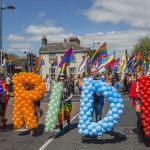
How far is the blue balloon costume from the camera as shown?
23.5 feet

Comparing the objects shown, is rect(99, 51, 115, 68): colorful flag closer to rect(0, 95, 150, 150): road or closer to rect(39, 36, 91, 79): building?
rect(0, 95, 150, 150): road

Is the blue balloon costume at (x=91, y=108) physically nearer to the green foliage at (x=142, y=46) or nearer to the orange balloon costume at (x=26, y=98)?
the orange balloon costume at (x=26, y=98)

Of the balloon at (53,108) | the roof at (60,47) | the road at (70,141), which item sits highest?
the roof at (60,47)

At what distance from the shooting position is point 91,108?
7426 mm

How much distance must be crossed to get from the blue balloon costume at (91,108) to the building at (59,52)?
45081mm

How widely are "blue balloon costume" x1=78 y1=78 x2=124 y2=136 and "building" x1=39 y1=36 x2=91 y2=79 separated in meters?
45.1

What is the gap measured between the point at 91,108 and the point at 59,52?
4932 centimetres

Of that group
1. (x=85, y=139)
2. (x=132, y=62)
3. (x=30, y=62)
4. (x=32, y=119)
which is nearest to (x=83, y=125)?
(x=85, y=139)

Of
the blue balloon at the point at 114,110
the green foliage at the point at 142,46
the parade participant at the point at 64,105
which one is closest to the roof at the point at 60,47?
the green foliage at the point at 142,46

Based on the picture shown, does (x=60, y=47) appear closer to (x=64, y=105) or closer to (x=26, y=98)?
(x=64, y=105)

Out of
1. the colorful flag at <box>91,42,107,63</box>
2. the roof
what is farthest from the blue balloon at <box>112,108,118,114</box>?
the roof

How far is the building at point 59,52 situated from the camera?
53.6m

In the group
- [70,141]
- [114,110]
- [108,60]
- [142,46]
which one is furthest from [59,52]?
→ [114,110]

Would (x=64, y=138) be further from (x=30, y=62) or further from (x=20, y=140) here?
(x=30, y=62)
